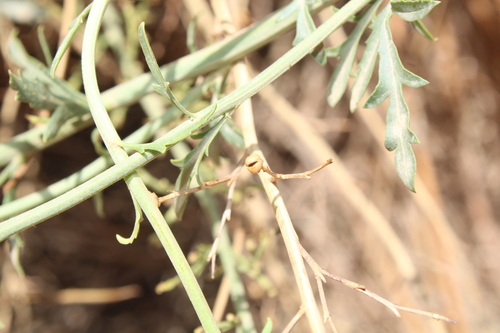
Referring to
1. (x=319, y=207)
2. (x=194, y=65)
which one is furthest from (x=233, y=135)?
(x=319, y=207)

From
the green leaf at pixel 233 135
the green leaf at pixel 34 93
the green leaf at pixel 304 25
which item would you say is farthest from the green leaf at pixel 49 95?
the green leaf at pixel 304 25

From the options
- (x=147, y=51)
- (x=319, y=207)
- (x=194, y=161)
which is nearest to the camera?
(x=147, y=51)

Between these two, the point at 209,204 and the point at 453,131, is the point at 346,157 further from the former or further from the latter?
the point at 209,204

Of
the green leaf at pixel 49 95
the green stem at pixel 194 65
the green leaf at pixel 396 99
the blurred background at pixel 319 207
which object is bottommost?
the blurred background at pixel 319 207

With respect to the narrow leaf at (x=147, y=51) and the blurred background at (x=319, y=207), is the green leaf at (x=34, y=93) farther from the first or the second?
the blurred background at (x=319, y=207)

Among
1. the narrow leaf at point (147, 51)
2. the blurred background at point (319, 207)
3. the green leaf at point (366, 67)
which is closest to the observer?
the narrow leaf at point (147, 51)

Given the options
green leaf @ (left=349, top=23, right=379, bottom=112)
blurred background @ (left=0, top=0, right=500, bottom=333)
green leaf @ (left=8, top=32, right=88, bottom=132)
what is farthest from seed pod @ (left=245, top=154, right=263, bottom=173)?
blurred background @ (left=0, top=0, right=500, bottom=333)

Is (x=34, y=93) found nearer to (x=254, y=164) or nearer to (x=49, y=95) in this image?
(x=49, y=95)
